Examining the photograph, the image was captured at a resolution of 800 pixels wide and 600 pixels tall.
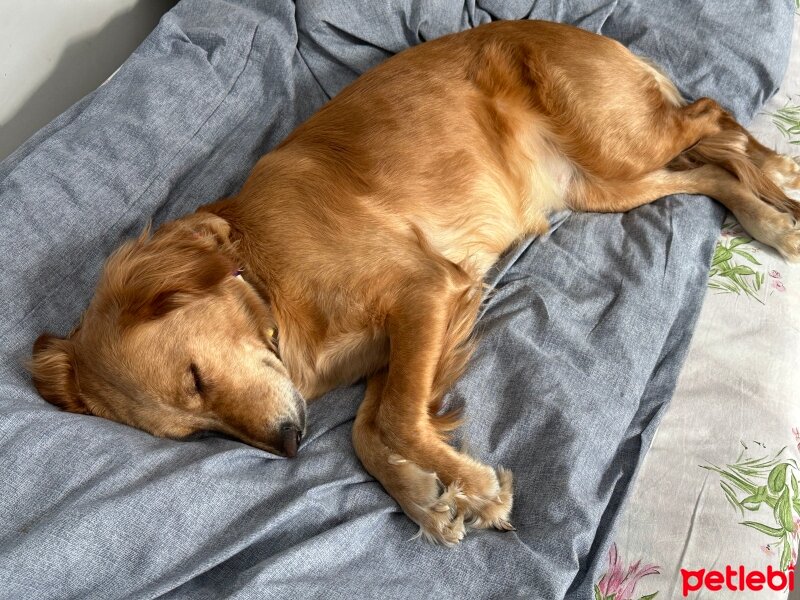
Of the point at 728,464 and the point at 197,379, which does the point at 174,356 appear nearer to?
the point at 197,379

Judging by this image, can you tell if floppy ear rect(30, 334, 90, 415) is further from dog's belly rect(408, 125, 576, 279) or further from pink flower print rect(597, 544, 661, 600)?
pink flower print rect(597, 544, 661, 600)

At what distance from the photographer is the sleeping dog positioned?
1.92 m

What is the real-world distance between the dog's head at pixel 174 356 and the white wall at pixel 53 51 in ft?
3.84

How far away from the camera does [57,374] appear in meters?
1.96

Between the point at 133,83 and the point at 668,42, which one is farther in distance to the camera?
the point at 668,42

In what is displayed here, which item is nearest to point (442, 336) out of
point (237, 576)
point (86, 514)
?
point (237, 576)

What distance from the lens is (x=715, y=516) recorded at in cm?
183

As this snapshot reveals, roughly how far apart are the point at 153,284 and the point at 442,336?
83 cm

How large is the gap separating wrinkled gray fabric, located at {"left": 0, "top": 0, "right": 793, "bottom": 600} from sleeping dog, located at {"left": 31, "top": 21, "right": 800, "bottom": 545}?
87 mm

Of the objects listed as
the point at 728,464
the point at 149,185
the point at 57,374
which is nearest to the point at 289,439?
the point at 57,374

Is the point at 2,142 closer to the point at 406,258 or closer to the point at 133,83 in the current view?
the point at 133,83

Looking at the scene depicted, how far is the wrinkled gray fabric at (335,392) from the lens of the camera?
65.6 inches

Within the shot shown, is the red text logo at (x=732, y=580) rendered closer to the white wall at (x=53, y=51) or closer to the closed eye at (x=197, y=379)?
the closed eye at (x=197, y=379)

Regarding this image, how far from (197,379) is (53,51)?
1.77 metres
